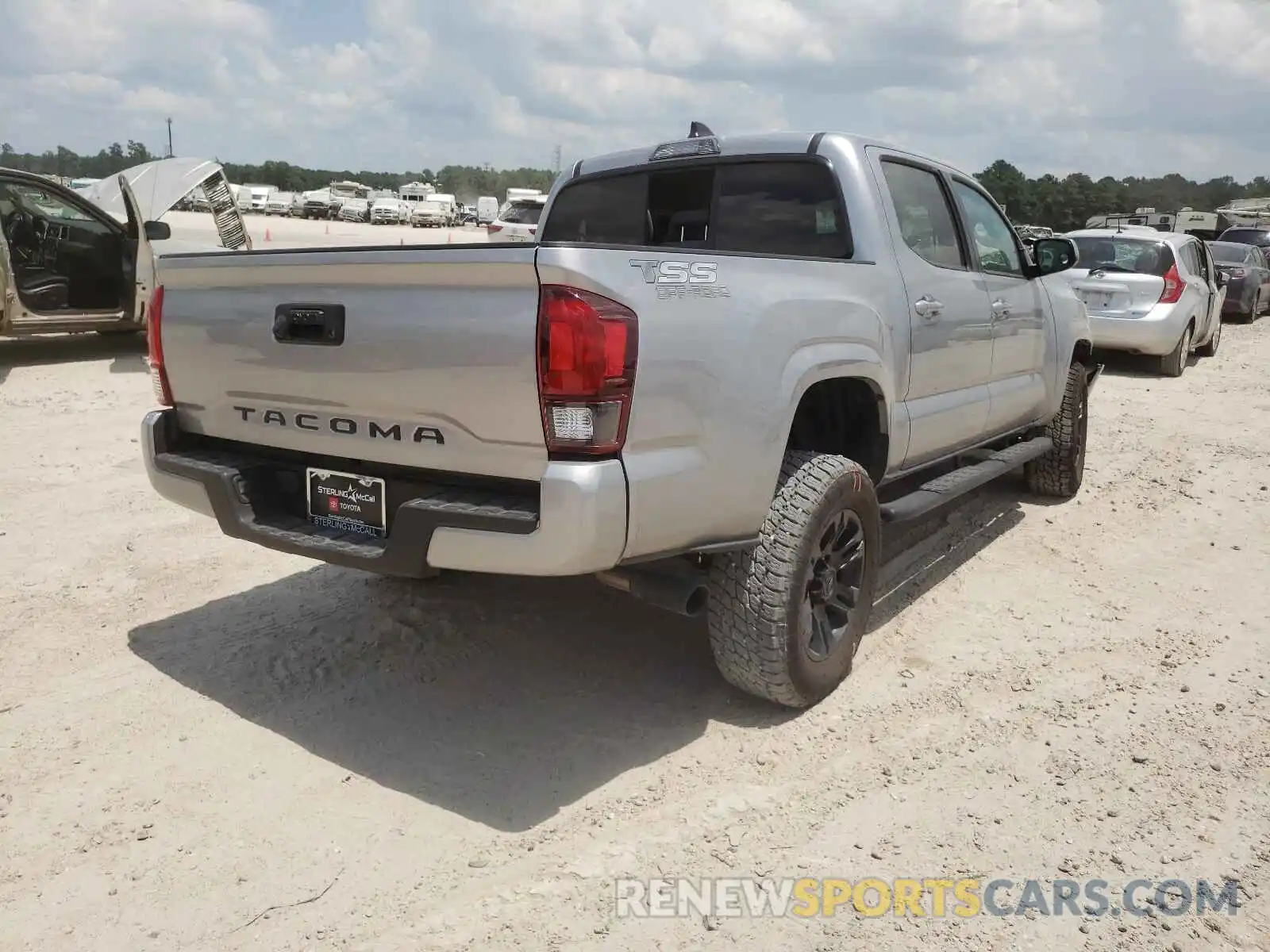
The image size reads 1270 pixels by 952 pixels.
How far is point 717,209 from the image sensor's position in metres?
4.36

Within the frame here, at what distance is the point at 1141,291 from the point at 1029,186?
180 ft

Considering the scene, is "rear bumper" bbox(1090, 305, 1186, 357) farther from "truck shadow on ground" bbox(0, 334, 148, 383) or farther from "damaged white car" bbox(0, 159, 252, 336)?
"truck shadow on ground" bbox(0, 334, 148, 383)

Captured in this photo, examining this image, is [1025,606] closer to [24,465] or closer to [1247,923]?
[1247,923]

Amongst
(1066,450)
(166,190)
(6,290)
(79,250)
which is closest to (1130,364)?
(1066,450)

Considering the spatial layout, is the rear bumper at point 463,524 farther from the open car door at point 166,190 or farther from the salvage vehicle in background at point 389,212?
the salvage vehicle in background at point 389,212

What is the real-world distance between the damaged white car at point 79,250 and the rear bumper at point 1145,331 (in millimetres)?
9350

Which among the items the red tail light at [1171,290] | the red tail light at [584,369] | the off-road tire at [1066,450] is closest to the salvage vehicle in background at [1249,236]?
the red tail light at [1171,290]

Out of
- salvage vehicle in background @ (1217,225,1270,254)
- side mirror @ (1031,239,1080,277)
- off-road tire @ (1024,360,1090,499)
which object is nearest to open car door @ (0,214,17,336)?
side mirror @ (1031,239,1080,277)

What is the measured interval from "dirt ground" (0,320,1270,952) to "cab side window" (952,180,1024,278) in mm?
1535

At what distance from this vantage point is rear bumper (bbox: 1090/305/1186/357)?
36.2 feet

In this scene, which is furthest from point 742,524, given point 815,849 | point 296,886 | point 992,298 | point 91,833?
point 992,298

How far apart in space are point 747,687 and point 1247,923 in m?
1.50

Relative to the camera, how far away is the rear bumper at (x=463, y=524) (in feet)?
8.52

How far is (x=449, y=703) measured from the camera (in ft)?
11.6
